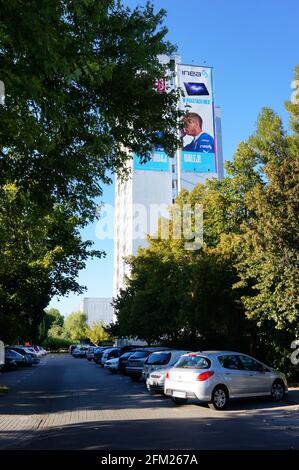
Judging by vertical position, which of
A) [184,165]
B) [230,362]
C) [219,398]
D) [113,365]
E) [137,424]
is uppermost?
[184,165]

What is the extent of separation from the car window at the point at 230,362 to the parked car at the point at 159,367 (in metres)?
3.20

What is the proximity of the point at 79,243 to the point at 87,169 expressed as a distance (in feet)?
76.2

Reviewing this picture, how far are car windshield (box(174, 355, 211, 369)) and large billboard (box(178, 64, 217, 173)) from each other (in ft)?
209

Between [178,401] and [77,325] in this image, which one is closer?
[178,401]

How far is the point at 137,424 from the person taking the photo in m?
10.5

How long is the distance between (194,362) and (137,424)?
376 centimetres

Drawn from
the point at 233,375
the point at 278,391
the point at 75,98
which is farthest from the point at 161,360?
the point at 75,98

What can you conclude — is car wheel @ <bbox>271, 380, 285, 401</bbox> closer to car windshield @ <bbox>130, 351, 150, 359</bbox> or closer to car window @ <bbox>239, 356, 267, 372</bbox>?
car window @ <bbox>239, 356, 267, 372</bbox>

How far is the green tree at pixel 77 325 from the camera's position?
428 feet

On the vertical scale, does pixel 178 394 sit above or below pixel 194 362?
below

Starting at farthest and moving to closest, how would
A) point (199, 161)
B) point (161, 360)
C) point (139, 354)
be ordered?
point (199, 161)
point (139, 354)
point (161, 360)

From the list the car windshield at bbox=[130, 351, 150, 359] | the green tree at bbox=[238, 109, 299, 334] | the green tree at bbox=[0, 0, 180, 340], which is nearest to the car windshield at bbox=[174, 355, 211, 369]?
the green tree at bbox=[238, 109, 299, 334]

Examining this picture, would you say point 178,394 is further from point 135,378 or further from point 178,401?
point 135,378
